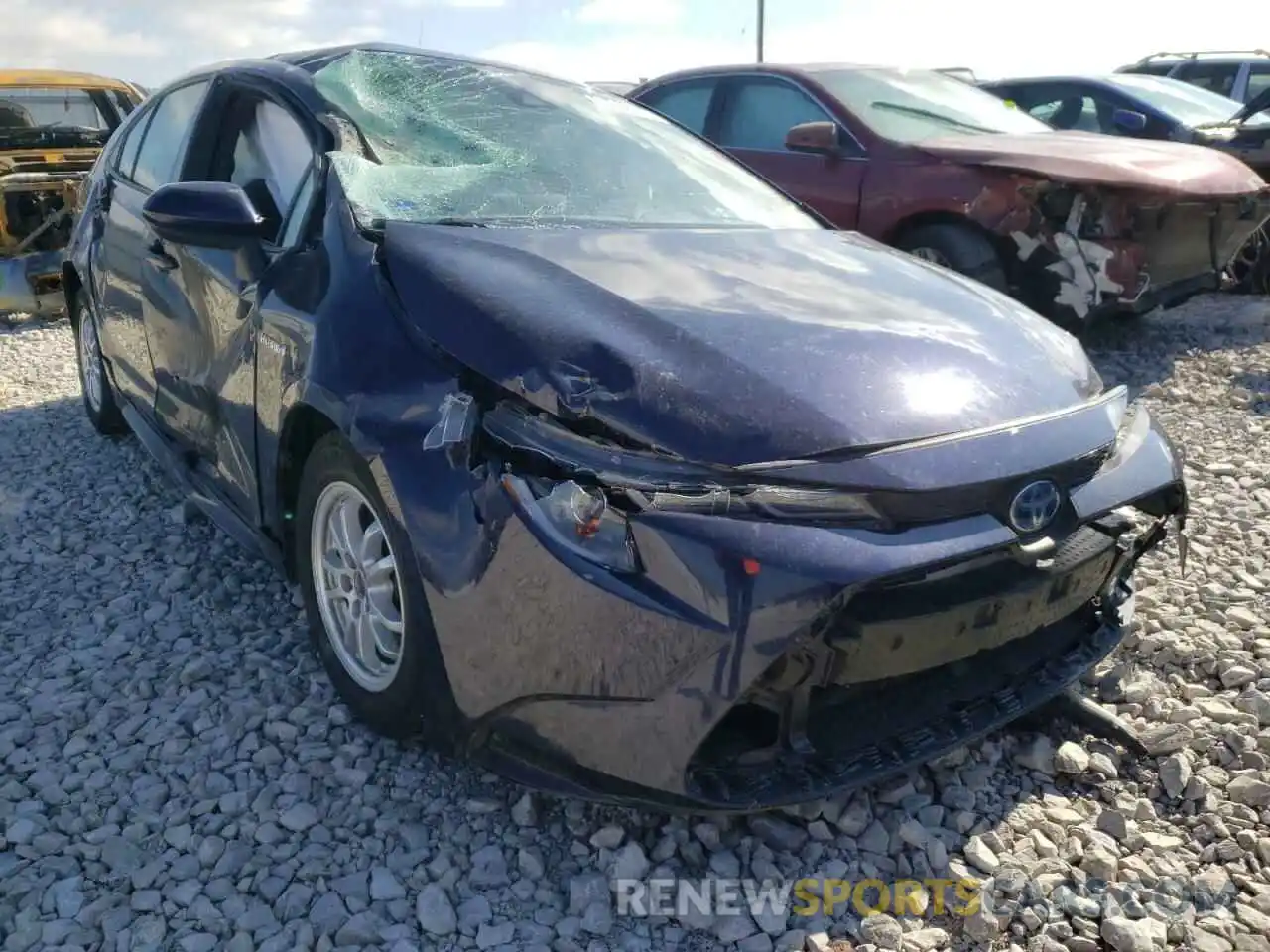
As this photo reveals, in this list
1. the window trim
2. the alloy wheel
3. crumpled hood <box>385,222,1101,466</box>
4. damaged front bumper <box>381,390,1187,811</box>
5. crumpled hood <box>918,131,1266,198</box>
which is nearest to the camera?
damaged front bumper <box>381,390,1187,811</box>

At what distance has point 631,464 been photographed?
188 cm

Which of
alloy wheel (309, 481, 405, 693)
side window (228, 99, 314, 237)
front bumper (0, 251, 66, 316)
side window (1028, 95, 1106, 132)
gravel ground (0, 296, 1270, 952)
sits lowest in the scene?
front bumper (0, 251, 66, 316)

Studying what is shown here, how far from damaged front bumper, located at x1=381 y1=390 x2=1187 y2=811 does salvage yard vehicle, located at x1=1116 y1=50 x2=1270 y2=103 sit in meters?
8.68

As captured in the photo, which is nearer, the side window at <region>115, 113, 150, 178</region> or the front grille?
the front grille

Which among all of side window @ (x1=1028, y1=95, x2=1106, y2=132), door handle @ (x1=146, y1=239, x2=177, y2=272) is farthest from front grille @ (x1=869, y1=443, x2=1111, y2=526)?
side window @ (x1=1028, y1=95, x2=1106, y2=132)

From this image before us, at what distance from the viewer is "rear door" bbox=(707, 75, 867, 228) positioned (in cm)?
567

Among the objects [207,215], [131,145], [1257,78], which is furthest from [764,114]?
[1257,78]

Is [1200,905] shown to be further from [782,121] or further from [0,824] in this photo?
[782,121]

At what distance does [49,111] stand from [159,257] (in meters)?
5.77

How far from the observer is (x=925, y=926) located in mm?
1982

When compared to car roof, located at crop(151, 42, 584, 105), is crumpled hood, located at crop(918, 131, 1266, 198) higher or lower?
lower

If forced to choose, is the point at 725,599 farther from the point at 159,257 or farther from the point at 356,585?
the point at 159,257

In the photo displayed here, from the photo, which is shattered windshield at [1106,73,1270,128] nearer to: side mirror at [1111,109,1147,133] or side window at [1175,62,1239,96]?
side mirror at [1111,109,1147,133]

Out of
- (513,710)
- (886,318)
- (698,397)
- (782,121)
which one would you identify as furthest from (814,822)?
(782,121)
